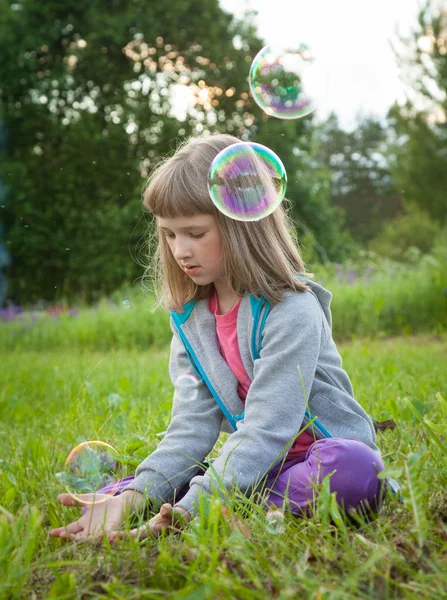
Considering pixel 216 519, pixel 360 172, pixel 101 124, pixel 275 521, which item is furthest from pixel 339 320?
pixel 360 172

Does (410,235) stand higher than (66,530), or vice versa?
(66,530)

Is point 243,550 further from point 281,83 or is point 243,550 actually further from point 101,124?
point 101,124

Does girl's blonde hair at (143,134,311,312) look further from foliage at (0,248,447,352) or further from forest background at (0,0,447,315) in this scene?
forest background at (0,0,447,315)

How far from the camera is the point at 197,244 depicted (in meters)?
1.97

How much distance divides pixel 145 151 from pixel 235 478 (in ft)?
33.6

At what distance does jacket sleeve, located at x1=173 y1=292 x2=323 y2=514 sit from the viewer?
1.76 metres

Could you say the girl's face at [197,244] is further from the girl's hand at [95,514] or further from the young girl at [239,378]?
the girl's hand at [95,514]

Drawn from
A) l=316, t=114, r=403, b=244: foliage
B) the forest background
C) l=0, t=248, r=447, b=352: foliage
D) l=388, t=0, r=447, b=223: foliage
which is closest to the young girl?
l=0, t=248, r=447, b=352: foliage

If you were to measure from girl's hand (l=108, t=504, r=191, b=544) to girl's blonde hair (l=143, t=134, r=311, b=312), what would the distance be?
0.64 m

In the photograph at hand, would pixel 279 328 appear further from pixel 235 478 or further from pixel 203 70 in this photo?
pixel 203 70

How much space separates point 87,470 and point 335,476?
75 centimetres

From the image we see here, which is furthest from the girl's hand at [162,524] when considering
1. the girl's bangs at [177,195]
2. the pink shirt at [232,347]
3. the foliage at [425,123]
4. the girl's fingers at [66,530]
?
the foliage at [425,123]

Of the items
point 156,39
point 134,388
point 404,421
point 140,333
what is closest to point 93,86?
point 156,39

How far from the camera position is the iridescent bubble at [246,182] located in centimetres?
196
